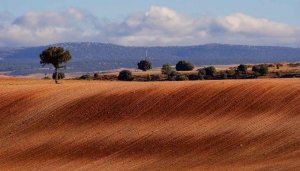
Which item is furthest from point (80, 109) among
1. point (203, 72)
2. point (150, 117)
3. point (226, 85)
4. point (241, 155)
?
point (203, 72)

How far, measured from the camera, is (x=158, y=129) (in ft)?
164

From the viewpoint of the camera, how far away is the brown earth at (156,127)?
43406 millimetres

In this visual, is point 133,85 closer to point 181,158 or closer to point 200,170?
point 181,158

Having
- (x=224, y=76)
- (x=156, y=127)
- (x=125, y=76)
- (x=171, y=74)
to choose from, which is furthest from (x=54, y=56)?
(x=156, y=127)

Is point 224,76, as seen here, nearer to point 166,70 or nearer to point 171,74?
point 171,74

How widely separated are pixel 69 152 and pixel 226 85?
630 inches

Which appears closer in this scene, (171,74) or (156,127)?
(156,127)

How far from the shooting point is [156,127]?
5044cm

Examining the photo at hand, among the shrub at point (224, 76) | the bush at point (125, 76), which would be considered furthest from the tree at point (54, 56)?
the bush at point (125, 76)

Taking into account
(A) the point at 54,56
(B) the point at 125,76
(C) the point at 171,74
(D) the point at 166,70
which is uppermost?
(A) the point at 54,56

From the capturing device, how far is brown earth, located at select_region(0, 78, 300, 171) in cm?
4341

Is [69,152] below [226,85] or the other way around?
below

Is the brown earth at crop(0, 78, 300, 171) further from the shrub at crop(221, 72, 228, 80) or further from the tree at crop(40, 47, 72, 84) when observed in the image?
the shrub at crop(221, 72, 228, 80)

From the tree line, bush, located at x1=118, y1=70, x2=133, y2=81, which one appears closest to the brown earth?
the tree line
